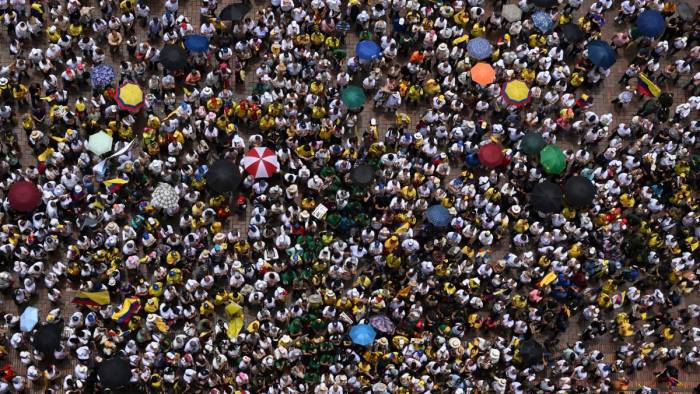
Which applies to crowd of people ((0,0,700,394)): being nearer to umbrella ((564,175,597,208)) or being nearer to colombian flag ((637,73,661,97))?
colombian flag ((637,73,661,97))

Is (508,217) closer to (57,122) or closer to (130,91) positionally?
(130,91)

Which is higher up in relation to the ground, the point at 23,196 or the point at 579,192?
the point at 579,192

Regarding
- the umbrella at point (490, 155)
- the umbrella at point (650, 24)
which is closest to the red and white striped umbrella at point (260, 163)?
the umbrella at point (490, 155)

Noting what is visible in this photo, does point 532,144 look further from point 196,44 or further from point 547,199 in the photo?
point 196,44

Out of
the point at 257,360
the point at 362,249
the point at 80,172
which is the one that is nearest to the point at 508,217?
the point at 362,249

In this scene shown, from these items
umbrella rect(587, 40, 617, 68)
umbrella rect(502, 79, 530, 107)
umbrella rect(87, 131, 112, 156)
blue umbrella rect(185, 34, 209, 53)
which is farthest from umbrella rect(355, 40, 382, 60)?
umbrella rect(87, 131, 112, 156)

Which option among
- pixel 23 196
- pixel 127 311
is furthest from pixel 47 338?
pixel 23 196
